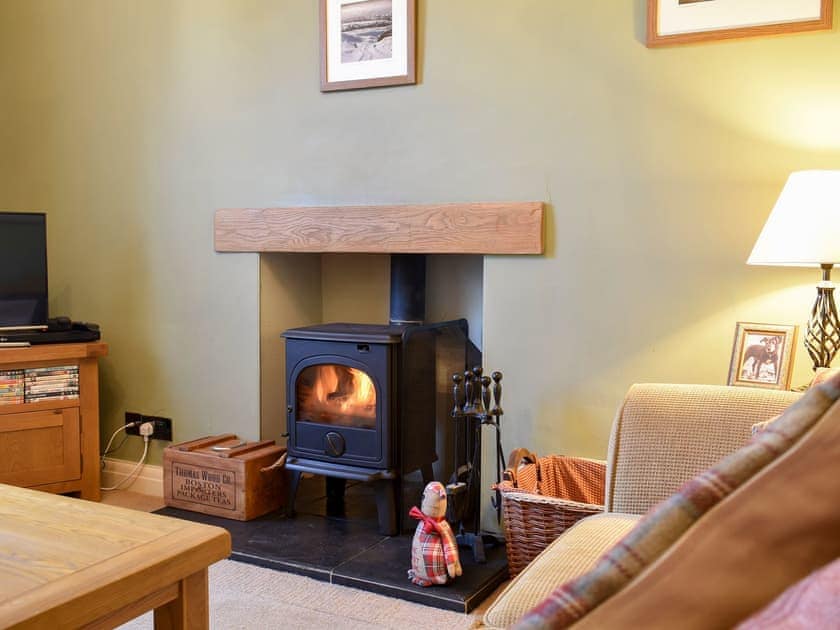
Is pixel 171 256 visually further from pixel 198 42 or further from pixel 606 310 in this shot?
pixel 606 310

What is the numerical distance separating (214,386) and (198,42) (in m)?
1.44

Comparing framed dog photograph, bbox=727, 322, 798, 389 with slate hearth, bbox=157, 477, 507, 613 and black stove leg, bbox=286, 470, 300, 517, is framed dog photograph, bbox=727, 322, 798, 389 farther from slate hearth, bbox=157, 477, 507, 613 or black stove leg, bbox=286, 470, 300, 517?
black stove leg, bbox=286, 470, 300, 517

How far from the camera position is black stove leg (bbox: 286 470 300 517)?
10.3 ft

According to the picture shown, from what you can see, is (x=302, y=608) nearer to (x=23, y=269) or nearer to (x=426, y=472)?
(x=426, y=472)

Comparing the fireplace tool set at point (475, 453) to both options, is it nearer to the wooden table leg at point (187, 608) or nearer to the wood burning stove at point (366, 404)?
the wood burning stove at point (366, 404)

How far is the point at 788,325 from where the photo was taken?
8.27ft

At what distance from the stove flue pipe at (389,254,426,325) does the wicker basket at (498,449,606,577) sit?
2.72 feet

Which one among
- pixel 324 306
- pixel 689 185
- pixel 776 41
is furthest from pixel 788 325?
pixel 324 306

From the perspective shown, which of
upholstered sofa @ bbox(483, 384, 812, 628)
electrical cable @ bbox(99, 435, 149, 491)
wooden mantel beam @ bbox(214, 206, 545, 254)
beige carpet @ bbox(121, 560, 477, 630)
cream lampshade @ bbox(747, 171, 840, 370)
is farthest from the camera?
electrical cable @ bbox(99, 435, 149, 491)

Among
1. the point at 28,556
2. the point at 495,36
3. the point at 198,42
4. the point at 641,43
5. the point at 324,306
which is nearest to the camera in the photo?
the point at 28,556

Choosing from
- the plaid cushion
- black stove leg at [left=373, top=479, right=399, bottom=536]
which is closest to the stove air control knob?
black stove leg at [left=373, top=479, right=399, bottom=536]

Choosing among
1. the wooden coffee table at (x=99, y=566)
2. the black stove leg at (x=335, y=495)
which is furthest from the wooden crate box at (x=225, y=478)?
the wooden coffee table at (x=99, y=566)

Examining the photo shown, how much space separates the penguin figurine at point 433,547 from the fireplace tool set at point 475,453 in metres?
0.20

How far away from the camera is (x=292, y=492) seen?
10.4ft
